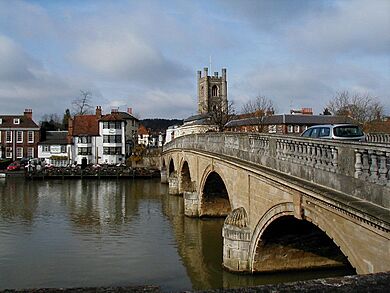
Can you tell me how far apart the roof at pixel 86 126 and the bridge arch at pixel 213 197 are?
132 feet

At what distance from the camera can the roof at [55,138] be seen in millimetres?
65613

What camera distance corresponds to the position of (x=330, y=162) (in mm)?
8594

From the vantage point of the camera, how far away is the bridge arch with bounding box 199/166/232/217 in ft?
81.9

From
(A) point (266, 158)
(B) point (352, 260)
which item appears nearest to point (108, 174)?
(A) point (266, 158)

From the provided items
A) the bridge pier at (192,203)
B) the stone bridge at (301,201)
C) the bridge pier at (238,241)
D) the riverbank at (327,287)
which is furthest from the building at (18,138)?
the riverbank at (327,287)

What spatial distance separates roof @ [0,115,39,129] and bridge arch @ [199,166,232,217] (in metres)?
48.0

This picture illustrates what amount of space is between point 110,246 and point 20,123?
175 feet

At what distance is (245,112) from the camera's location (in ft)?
199

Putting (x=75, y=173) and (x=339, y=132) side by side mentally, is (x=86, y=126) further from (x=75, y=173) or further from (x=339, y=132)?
(x=339, y=132)

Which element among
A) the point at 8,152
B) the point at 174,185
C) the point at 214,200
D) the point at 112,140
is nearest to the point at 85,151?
the point at 112,140

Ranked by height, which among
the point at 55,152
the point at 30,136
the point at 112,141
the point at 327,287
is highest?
the point at 30,136

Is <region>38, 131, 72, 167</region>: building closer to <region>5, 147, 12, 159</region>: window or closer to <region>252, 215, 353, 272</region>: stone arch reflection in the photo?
<region>5, 147, 12, 159</region>: window

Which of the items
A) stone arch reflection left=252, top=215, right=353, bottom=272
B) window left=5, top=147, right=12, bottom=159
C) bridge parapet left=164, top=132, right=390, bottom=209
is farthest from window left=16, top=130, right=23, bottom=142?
stone arch reflection left=252, top=215, right=353, bottom=272

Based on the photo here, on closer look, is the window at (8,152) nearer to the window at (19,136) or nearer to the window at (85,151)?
the window at (19,136)
